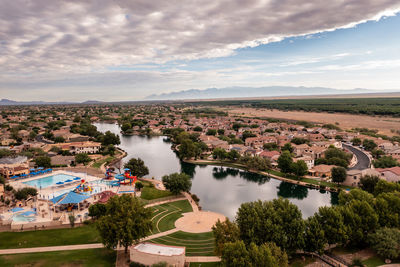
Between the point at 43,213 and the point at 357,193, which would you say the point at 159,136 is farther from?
the point at 357,193

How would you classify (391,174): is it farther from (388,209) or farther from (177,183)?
(177,183)

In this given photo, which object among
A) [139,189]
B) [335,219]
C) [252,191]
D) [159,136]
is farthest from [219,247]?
[159,136]

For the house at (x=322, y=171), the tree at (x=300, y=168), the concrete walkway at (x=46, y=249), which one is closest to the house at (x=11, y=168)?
the concrete walkway at (x=46, y=249)

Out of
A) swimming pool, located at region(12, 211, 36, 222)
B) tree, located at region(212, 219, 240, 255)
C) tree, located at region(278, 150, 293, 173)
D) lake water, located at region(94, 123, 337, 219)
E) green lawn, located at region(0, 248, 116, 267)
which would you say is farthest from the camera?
tree, located at region(278, 150, 293, 173)

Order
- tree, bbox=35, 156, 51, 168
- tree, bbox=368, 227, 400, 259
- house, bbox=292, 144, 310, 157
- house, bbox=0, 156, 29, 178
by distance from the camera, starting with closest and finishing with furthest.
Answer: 1. tree, bbox=368, 227, 400, 259
2. house, bbox=0, 156, 29, 178
3. tree, bbox=35, 156, 51, 168
4. house, bbox=292, 144, 310, 157

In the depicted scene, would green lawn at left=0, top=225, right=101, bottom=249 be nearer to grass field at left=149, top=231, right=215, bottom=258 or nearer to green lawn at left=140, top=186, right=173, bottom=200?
grass field at left=149, top=231, right=215, bottom=258

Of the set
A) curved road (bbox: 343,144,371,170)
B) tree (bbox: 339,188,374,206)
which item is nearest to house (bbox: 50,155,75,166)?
tree (bbox: 339,188,374,206)

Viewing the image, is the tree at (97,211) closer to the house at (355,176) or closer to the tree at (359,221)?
the tree at (359,221)
